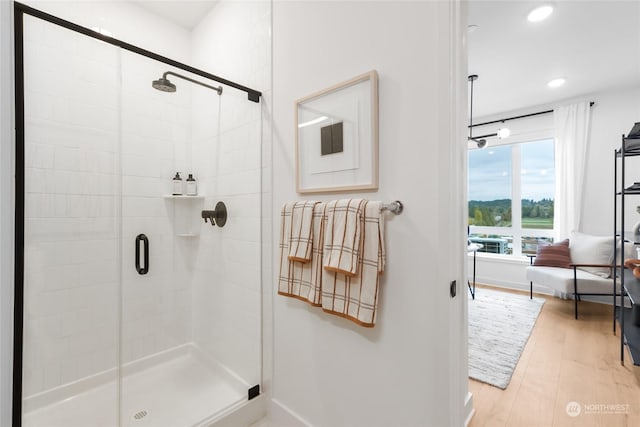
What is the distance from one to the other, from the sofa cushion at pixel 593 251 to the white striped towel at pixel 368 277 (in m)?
3.44

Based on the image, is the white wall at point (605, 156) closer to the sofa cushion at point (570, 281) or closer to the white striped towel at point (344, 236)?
the sofa cushion at point (570, 281)

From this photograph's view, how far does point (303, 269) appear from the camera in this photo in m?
1.42

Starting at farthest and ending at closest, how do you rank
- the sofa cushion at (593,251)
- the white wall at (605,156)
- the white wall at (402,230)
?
the white wall at (605,156), the sofa cushion at (593,251), the white wall at (402,230)

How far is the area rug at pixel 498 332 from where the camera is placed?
2.15 metres

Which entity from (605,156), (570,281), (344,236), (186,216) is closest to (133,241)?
(186,216)

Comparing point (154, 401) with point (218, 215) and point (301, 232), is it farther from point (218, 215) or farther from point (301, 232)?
point (301, 232)

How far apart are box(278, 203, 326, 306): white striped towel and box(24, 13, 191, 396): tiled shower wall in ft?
3.90

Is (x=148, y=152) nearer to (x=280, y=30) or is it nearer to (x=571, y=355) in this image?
(x=280, y=30)

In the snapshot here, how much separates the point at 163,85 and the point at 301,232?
54.3 inches

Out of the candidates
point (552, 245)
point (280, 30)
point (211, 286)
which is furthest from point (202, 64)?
point (552, 245)

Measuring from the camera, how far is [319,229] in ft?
4.42

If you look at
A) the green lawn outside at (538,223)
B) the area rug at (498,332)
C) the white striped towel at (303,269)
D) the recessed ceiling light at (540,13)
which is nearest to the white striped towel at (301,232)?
the white striped towel at (303,269)

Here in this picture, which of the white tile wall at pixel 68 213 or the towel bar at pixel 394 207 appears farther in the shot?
the white tile wall at pixel 68 213

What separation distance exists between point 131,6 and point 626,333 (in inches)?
171
